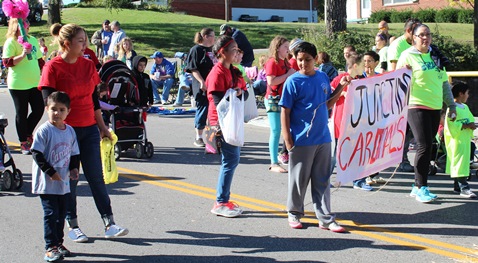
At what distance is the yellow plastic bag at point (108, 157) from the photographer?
6.79 metres

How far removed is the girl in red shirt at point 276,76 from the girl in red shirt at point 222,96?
193 cm

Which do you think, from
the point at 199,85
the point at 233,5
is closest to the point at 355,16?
the point at 233,5

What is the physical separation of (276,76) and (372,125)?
2.34 m

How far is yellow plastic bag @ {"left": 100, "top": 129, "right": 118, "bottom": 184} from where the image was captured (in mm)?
6785

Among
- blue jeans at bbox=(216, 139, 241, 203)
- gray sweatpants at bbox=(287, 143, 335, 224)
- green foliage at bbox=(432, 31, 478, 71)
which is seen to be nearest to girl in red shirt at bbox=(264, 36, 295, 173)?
Result: blue jeans at bbox=(216, 139, 241, 203)

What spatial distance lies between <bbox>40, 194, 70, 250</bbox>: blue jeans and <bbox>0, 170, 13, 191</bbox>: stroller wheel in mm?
2773

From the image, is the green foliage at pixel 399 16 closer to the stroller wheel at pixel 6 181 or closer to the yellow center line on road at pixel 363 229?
the yellow center line on road at pixel 363 229

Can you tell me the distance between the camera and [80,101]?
613cm

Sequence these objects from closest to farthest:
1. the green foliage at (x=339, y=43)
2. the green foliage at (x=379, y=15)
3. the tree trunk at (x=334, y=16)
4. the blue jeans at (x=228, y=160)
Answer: the blue jeans at (x=228, y=160) → the green foliage at (x=339, y=43) → the tree trunk at (x=334, y=16) → the green foliage at (x=379, y=15)

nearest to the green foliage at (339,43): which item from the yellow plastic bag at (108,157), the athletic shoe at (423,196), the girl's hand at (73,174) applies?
the athletic shoe at (423,196)

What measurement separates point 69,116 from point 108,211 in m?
0.98

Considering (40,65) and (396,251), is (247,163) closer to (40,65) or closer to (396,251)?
(40,65)

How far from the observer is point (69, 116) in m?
6.10

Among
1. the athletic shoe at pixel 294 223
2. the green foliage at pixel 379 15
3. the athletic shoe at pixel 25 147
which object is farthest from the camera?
the green foliage at pixel 379 15
